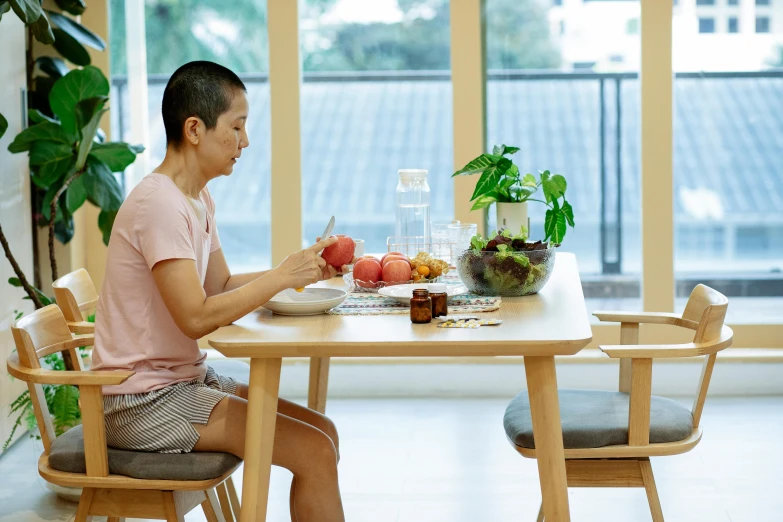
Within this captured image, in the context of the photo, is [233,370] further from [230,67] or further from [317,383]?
[230,67]

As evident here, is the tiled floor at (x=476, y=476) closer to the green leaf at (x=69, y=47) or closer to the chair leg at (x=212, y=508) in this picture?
the chair leg at (x=212, y=508)

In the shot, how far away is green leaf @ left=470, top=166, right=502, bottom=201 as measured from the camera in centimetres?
274

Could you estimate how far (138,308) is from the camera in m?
2.09

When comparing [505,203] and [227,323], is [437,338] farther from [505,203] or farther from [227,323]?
[505,203]

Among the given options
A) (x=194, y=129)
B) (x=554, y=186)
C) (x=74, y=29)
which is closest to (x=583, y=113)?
(x=554, y=186)

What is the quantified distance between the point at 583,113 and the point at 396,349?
257cm

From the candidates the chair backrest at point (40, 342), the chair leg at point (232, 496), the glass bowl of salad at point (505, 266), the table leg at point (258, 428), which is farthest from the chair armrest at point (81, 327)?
the glass bowl of salad at point (505, 266)

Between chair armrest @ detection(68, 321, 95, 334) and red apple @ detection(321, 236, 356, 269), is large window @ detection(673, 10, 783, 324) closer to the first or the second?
red apple @ detection(321, 236, 356, 269)

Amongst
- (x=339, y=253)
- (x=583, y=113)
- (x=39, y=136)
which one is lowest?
(x=339, y=253)

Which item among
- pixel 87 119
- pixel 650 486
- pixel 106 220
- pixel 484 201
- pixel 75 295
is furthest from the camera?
pixel 106 220

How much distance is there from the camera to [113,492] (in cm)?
207

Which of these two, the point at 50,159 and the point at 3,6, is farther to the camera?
the point at 50,159

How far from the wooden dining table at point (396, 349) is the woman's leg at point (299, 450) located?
7 centimetres

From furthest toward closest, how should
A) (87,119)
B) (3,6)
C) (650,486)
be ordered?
(87,119)
(3,6)
(650,486)
